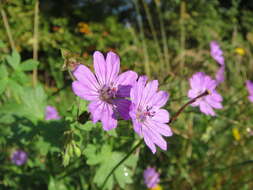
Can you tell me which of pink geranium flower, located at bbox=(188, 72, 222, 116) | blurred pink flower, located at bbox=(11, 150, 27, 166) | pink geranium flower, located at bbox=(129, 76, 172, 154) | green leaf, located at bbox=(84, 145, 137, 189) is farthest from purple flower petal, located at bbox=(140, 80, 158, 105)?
blurred pink flower, located at bbox=(11, 150, 27, 166)

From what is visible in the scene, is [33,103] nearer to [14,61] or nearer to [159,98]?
[14,61]

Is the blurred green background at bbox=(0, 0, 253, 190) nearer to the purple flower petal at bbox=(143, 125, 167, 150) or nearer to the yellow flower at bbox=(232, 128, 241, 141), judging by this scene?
the yellow flower at bbox=(232, 128, 241, 141)

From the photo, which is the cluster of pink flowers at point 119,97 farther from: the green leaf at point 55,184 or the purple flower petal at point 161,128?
the green leaf at point 55,184

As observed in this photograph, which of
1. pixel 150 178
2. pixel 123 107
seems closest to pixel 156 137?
pixel 123 107

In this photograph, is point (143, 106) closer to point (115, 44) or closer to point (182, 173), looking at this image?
point (182, 173)

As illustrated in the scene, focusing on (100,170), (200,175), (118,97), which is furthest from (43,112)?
(200,175)
